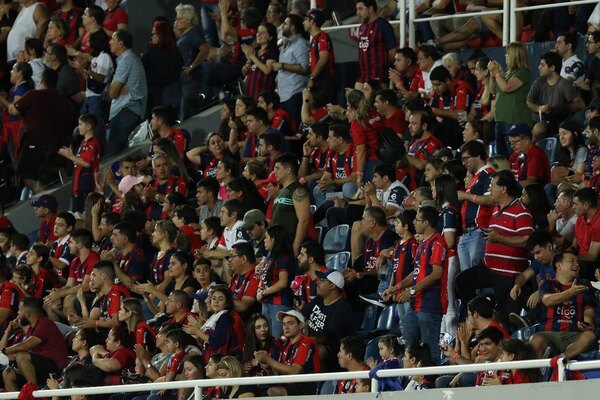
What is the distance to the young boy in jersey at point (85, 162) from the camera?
54.7 ft

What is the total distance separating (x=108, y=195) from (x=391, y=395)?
725 centimetres

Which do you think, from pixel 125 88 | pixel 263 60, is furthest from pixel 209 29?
pixel 263 60

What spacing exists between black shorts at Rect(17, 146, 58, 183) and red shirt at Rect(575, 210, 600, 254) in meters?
6.79

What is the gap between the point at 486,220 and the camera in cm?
1303

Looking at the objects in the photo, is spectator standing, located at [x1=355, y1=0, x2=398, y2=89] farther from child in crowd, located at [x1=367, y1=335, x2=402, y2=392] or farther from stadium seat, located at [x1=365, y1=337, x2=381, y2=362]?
child in crowd, located at [x1=367, y1=335, x2=402, y2=392]

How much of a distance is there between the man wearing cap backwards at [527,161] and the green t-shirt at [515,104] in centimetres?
84

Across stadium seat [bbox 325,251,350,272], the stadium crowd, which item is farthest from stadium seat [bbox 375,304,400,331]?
stadium seat [bbox 325,251,350,272]

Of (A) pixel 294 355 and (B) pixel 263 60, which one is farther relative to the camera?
(B) pixel 263 60

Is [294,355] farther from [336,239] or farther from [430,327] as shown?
[336,239]

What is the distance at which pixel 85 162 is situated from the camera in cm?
1664

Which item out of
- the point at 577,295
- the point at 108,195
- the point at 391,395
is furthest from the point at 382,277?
the point at 108,195

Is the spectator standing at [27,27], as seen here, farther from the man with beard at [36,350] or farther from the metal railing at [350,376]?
the metal railing at [350,376]

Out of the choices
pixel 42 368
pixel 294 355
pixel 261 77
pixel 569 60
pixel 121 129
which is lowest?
pixel 42 368

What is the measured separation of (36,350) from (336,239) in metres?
2.63
